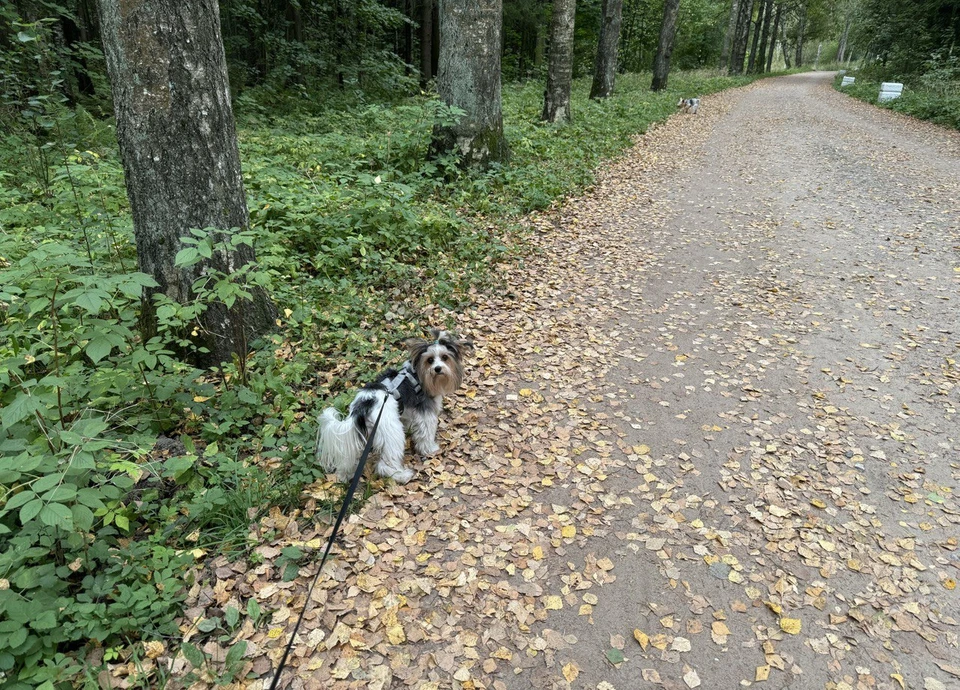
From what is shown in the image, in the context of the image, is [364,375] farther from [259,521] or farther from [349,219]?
[349,219]

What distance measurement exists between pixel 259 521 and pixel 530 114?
50.2ft

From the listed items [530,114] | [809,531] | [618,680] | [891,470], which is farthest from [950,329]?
[530,114]

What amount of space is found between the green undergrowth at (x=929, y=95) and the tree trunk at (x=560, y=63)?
13668mm

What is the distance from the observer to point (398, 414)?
14.3 ft

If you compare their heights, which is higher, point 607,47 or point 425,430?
point 607,47

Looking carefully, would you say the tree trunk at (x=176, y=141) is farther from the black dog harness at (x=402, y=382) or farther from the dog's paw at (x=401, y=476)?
the dog's paw at (x=401, y=476)

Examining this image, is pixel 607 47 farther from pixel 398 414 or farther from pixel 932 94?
pixel 398 414

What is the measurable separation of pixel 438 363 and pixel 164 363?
6.62 ft

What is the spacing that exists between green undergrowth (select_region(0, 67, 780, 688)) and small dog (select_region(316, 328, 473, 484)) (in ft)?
1.17

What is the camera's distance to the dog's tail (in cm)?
395

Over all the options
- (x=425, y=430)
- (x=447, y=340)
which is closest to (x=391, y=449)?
(x=425, y=430)

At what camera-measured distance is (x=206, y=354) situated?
15.5ft

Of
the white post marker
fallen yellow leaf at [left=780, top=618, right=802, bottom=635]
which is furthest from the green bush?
fallen yellow leaf at [left=780, top=618, right=802, bottom=635]

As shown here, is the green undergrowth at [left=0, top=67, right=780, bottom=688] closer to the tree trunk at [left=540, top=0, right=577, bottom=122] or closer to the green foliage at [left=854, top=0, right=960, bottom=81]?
the tree trunk at [left=540, top=0, right=577, bottom=122]
